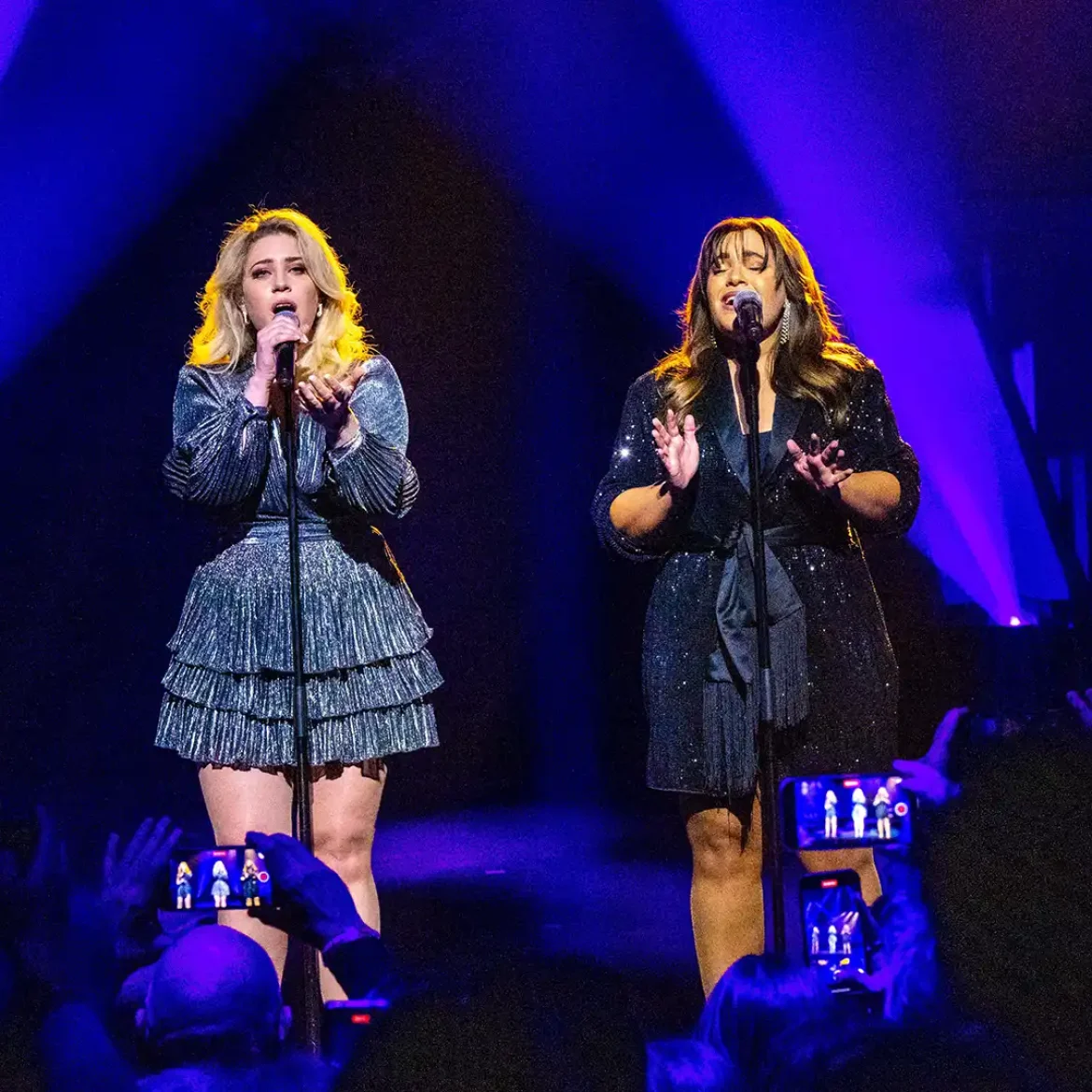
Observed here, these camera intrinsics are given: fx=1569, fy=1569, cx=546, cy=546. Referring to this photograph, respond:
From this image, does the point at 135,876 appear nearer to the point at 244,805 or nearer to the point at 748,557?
the point at 244,805

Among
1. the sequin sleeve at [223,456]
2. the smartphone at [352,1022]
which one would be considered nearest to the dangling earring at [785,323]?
the sequin sleeve at [223,456]

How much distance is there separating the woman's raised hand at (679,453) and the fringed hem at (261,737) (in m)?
0.71

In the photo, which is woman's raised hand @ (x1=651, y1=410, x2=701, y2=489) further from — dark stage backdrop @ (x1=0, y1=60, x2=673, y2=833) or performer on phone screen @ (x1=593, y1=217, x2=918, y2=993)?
dark stage backdrop @ (x1=0, y1=60, x2=673, y2=833)

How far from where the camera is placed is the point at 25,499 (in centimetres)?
518

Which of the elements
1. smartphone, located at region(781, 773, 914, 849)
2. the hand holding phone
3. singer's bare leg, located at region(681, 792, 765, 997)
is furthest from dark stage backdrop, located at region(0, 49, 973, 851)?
the hand holding phone

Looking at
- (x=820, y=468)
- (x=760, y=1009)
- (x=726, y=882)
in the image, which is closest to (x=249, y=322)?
(x=820, y=468)

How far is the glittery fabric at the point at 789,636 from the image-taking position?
9.68 ft

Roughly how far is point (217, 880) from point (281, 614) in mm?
747

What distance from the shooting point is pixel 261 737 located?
9.70 ft

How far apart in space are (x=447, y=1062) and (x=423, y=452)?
4.50m

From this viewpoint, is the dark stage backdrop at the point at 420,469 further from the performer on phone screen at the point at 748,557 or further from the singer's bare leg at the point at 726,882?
the singer's bare leg at the point at 726,882

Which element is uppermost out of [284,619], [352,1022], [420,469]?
[420,469]

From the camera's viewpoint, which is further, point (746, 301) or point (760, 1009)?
point (746, 301)

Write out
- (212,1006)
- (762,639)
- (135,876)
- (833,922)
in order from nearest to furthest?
(212,1006) → (135,876) → (833,922) → (762,639)
